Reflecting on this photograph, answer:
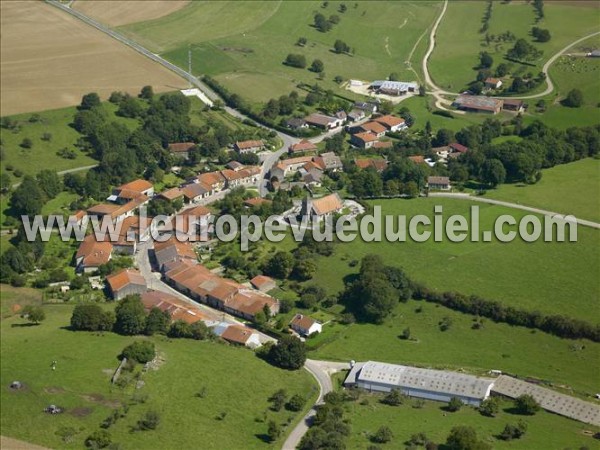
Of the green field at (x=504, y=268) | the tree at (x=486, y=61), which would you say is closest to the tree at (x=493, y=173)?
the green field at (x=504, y=268)

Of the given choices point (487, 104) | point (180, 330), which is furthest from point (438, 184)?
point (180, 330)

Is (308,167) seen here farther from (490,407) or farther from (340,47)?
(490,407)

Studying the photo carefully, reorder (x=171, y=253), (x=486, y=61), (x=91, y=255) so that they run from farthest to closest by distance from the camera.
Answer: (x=486, y=61) → (x=171, y=253) → (x=91, y=255)

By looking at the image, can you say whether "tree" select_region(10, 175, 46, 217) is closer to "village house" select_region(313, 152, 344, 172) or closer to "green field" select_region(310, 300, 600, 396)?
"village house" select_region(313, 152, 344, 172)

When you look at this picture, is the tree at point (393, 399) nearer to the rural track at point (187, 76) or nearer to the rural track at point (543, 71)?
the rural track at point (187, 76)

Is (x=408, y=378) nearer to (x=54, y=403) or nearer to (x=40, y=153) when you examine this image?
(x=54, y=403)

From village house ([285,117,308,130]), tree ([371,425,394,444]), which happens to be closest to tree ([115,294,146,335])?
tree ([371,425,394,444])
